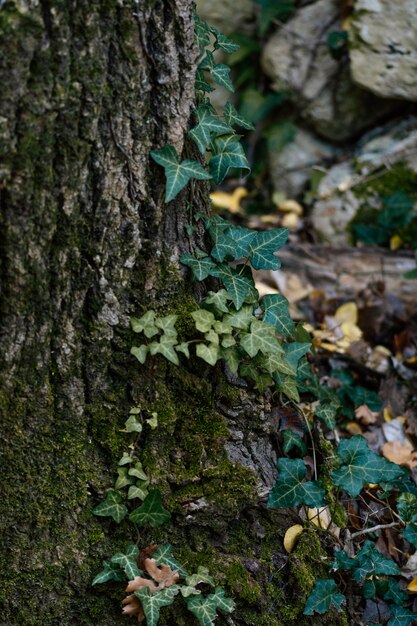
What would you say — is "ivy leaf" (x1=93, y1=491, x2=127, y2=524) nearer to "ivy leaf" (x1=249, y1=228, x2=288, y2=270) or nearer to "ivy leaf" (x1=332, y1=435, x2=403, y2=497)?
"ivy leaf" (x1=332, y1=435, x2=403, y2=497)

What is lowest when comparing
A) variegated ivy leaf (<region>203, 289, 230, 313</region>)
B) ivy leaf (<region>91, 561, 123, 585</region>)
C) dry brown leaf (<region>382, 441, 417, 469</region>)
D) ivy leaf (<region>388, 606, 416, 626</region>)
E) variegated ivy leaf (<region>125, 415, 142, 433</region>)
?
ivy leaf (<region>388, 606, 416, 626</region>)

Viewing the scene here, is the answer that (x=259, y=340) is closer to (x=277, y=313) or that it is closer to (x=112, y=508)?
(x=277, y=313)

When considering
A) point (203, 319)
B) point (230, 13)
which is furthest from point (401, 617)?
point (230, 13)

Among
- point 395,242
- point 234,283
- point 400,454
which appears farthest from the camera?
point 395,242

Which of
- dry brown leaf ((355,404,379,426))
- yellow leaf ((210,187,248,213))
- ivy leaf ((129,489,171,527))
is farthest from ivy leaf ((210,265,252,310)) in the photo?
yellow leaf ((210,187,248,213))

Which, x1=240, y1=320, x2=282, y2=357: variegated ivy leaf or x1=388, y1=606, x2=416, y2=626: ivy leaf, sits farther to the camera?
x1=388, y1=606, x2=416, y2=626: ivy leaf

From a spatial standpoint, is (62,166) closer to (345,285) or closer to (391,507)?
(391,507)
